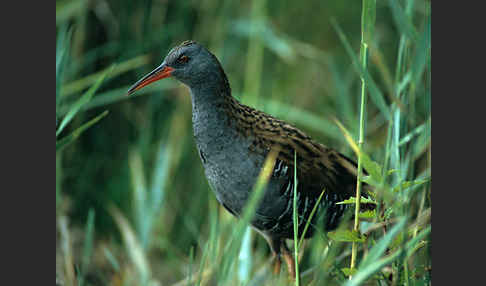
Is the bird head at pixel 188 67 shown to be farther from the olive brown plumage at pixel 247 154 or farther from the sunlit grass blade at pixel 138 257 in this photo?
the sunlit grass blade at pixel 138 257

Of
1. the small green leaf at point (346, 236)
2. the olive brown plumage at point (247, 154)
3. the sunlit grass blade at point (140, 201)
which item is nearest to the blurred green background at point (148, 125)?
the sunlit grass blade at point (140, 201)

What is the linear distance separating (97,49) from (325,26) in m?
1.36

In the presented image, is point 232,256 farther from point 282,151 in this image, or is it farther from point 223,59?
point 223,59

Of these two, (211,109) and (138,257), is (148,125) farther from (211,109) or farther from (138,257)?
(211,109)

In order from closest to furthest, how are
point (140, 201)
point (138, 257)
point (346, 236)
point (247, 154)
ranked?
point (346, 236) → point (247, 154) → point (138, 257) → point (140, 201)

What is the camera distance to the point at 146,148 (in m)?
2.78

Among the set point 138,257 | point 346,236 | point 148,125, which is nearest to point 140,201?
point 138,257

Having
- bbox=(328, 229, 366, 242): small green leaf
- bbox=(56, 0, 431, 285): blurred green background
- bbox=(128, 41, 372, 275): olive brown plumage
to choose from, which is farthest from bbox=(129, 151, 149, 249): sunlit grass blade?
bbox=(328, 229, 366, 242): small green leaf

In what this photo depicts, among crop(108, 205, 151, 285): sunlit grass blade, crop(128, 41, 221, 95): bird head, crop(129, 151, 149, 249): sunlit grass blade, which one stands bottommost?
crop(108, 205, 151, 285): sunlit grass blade

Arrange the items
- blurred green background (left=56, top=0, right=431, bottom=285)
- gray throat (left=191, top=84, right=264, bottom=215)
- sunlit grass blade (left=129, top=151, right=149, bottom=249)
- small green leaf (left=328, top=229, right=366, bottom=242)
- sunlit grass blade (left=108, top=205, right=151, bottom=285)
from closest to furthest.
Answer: small green leaf (left=328, top=229, right=366, bottom=242) < gray throat (left=191, top=84, right=264, bottom=215) < sunlit grass blade (left=108, top=205, right=151, bottom=285) < sunlit grass blade (left=129, top=151, right=149, bottom=249) < blurred green background (left=56, top=0, right=431, bottom=285)

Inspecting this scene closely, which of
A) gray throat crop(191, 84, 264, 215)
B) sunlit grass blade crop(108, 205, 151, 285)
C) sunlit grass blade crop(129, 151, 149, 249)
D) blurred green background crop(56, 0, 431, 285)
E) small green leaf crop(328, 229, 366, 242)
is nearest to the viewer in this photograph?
small green leaf crop(328, 229, 366, 242)

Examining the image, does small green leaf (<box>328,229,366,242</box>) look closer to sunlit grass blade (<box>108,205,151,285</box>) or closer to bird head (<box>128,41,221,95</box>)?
bird head (<box>128,41,221,95</box>)

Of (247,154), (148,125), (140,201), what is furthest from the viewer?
(148,125)

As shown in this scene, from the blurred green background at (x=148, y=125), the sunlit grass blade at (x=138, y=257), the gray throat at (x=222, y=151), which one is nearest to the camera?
the gray throat at (x=222, y=151)
